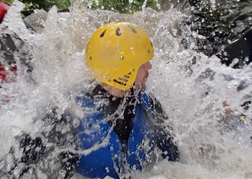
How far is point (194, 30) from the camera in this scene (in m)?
6.47

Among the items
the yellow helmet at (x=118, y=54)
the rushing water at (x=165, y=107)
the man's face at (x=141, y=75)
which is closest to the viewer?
the rushing water at (x=165, y=107)

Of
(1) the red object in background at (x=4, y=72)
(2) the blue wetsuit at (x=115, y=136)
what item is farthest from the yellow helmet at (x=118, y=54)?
(1) the red object in background at (x=4, y=72)

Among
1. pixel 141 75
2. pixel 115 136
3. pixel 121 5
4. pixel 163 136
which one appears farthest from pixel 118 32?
pixel 121 5

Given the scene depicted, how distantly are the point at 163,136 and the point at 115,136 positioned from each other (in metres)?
0.86

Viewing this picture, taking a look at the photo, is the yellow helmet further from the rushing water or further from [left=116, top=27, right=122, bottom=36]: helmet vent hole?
the rushing water

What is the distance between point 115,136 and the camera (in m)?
1.74

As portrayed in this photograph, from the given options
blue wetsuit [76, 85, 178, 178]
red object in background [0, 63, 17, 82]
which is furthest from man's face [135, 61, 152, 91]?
red object in background [0, 63, 17, 82]

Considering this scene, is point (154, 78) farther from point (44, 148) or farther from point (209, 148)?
point (44, 148)

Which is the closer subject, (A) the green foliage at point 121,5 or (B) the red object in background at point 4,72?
(B) the red object in background at point 4,72

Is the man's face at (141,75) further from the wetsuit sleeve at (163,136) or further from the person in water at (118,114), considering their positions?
the wetsuit sleeve at (163,136)

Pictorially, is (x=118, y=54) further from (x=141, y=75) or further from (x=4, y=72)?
(x=4, y=72)

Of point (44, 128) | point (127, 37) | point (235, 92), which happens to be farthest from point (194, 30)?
point (44, 128)

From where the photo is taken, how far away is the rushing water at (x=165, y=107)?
162 centimetres

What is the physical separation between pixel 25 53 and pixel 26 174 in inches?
86.3
